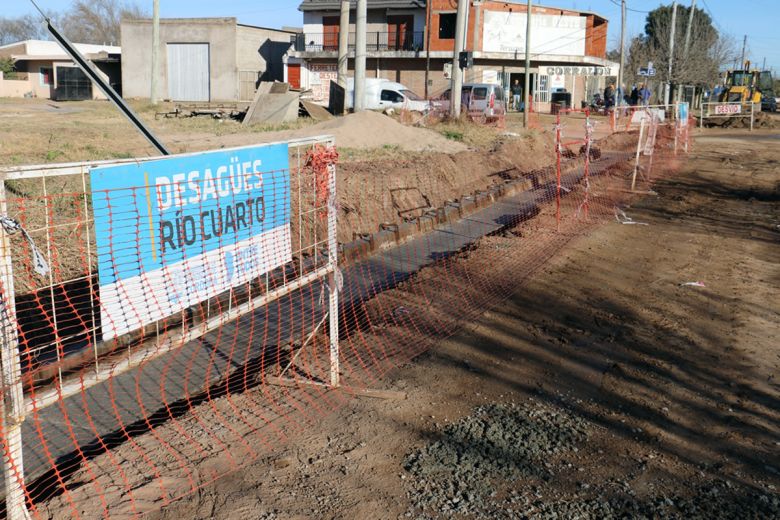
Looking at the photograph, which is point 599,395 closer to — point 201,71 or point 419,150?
→ point 419,150

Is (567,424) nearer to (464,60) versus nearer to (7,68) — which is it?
(464,60)

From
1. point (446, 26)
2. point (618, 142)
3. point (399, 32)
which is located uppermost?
point (446, 26)

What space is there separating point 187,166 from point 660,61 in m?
49.2

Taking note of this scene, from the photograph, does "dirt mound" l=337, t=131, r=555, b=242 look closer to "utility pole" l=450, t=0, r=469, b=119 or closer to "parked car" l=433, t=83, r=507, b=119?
"utility pole" l=450, t=0, r=469, b=119

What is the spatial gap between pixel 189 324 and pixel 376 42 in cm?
5284

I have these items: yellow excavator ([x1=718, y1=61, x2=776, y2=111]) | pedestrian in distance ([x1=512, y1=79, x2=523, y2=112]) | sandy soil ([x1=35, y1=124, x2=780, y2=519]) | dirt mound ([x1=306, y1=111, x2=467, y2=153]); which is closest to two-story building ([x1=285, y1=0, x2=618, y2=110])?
pedestrian in distance ([x1=512, y1=79, x2=523, y2=112])

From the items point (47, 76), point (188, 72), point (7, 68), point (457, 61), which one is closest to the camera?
point (457, 61)

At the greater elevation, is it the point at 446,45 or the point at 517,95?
the point at 446,45

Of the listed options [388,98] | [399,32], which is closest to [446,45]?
[399,32]

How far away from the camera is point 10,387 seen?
12.3 ft

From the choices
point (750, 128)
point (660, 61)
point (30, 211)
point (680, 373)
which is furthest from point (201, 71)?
point (680, 373)

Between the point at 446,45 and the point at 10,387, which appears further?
the point at 446,45

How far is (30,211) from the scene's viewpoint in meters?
10.8

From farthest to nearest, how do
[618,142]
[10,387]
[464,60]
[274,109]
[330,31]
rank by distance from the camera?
1. [330,31]
2. [464,60]
3. [618,142]
4. [274,109]
5. [10,387]
